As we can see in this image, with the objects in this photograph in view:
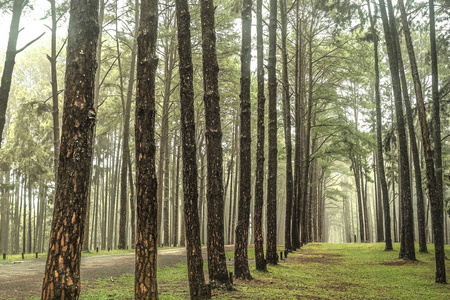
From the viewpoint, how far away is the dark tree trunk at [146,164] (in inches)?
214

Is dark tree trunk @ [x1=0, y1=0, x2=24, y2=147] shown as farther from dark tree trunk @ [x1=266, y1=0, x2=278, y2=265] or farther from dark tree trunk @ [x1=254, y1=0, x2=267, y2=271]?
dark tree trunk @ [x1=266, y1=0, x2=278, y2=265]

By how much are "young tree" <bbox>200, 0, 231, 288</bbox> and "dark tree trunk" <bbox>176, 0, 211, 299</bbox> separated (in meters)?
1.21

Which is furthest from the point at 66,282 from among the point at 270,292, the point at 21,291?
the point at 270,292

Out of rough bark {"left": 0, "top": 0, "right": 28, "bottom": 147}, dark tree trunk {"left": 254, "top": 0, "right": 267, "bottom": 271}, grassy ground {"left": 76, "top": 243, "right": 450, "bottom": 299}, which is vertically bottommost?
grassy ground {"left": 76, "top": 243, "right": 450, "bottom": 299}

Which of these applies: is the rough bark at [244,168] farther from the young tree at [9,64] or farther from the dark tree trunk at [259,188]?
the young tree at [9,64]

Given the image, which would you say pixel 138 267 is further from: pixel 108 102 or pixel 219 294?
pixel 108 102

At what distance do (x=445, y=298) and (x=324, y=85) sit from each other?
15.2 meters

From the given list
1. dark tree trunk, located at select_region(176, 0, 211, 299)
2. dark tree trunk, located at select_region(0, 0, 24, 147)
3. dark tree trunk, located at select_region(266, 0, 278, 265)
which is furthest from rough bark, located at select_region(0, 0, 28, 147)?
dark tree trunk, located at select_region(266, 0, 278, 265)

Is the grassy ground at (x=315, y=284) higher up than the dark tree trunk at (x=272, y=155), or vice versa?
the dark tree trunk at (x=272, y=155)

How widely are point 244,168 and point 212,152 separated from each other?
1.91m

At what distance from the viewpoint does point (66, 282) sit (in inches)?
167

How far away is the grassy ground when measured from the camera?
A: 7492 mm

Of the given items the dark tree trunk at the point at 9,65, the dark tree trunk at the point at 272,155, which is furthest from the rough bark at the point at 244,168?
the dark tree trunk at the point at 9,65

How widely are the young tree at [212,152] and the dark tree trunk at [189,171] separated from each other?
121 centimetres
